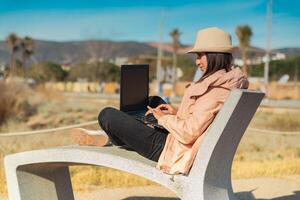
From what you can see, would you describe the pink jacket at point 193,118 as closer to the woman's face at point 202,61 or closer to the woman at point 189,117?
the woman at point 189,117

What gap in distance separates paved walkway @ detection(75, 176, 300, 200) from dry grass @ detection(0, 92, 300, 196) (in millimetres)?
296

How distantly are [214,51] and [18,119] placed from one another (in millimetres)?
13904

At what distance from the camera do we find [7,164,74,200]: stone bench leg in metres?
4.29

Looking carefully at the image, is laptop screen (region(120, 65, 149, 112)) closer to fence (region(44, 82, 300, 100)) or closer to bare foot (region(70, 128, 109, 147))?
bare foot (region(70, 128, 109, 147))

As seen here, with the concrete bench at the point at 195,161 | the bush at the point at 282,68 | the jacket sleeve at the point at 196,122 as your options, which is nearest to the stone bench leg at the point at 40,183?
the concrete bench at the point at 195,161

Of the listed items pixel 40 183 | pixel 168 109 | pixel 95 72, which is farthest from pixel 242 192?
pixel 95 72

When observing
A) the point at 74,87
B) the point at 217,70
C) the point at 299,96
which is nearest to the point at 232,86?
the point at 217,70

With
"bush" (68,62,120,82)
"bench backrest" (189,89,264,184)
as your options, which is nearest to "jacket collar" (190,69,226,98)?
"bench backrest" (189,89,264,184)

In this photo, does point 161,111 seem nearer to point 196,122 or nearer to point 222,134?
point 196,122

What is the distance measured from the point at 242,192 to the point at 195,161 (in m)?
2.66

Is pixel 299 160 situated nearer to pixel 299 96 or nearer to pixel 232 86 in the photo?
pixel 232 86

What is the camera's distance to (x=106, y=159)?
380cm

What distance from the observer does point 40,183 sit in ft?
14.6

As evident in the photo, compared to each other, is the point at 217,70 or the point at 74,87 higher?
the point at 217,70
